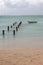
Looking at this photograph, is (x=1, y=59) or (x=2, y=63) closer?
(x=2, y=63)

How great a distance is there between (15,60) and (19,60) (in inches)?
10.4

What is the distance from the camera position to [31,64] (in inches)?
410

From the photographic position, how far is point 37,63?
34.8ft

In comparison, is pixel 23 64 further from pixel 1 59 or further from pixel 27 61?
pixel 1 59

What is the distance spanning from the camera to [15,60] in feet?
37.9

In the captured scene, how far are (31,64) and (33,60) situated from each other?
974 millimetres

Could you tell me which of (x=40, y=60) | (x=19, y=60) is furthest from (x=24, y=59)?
(x=40, y=60)

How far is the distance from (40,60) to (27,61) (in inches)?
32.9

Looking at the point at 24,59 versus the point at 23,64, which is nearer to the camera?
the point at 23,64

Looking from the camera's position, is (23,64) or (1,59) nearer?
(23,64)

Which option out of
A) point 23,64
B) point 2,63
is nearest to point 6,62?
point 2,63

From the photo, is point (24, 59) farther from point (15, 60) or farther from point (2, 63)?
point (2, 63)

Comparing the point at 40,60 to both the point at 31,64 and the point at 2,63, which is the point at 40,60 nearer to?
the point at 31,64

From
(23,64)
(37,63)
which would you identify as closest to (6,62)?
(23,64)
